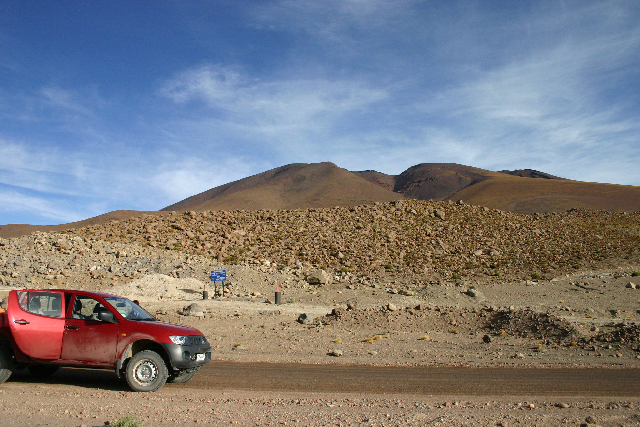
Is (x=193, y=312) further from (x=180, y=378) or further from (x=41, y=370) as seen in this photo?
(x=180, y=378)

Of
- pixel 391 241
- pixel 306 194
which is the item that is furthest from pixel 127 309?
pixel 306 194

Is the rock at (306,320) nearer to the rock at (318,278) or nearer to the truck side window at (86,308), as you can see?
the truck side window at (86,308)

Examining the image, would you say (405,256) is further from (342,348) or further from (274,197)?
(274,197)

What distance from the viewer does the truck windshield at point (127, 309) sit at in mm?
8414

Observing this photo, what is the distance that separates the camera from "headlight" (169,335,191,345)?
798cm

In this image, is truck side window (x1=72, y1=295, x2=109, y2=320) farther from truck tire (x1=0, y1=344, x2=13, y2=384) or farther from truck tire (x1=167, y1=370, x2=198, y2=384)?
truck tire (x1=167, y1=370, x2=198, y2=384)

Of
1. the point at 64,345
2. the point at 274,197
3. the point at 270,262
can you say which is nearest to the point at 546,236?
the point at 270,262

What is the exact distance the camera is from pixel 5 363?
806 cm

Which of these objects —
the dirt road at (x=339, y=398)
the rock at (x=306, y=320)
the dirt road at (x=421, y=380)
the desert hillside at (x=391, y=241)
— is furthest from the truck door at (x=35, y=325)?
the desert hillside at (x=391, y=241)

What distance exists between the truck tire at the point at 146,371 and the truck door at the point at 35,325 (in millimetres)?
1423

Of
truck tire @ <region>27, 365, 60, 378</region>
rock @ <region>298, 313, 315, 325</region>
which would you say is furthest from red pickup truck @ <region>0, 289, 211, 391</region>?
rock @ <region>298, 313, 315, 325</region>

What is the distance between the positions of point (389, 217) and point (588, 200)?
83.5 m

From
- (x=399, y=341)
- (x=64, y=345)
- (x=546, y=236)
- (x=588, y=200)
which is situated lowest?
(x=399, y=341)

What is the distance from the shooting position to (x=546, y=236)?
46.3 metres
